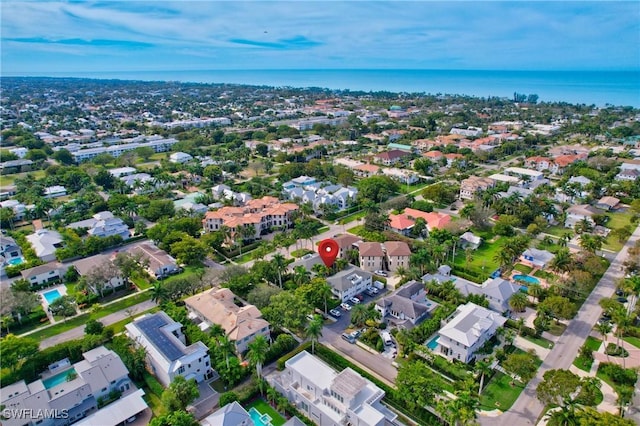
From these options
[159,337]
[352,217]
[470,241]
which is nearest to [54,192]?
[352,217]

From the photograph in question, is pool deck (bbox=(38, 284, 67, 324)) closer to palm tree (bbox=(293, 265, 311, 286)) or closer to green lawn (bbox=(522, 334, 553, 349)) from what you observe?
palm tree (bbox=(293, 265, 311, 286))

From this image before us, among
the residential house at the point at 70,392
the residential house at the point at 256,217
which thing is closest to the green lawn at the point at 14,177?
the residential house at the point at 256,217

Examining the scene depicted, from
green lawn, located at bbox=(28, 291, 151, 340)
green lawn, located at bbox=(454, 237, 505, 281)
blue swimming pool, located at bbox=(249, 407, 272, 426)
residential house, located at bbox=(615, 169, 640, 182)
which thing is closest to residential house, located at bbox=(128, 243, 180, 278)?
green lawn, located at bbox=(28, 291, 151, 340)

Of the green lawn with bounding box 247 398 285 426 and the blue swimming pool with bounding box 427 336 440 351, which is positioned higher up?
the blue swimming pool with bounding box 427 336 440 351

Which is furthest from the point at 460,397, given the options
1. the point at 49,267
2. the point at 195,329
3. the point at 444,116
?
the point at 444,116

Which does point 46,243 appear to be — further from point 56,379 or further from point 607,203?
point 607,203

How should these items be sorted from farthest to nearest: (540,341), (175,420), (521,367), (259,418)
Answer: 1. (540,341)
2. (521,367)
3. (259,418)
4. (175,420)

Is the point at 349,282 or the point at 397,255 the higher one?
the point at 397,255
